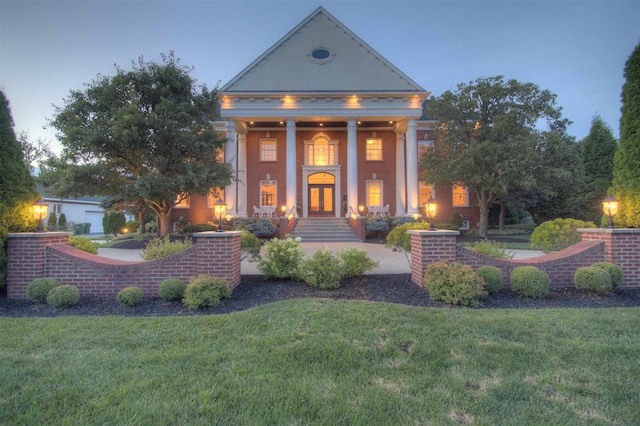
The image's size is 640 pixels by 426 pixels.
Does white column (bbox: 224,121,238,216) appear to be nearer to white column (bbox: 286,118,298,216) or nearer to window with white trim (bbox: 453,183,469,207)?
white column (bbox: 286,118,298,216)

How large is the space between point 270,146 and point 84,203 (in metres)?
21.6

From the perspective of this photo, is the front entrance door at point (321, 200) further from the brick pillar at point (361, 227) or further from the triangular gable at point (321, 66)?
the triangular gable at point (321, 66)

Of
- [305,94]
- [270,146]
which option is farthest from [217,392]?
[270,146]

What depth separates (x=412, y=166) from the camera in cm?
1728

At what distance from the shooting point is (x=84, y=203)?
96.1ft

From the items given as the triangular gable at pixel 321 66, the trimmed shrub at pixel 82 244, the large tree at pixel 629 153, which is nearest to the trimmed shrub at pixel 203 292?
the trimmed shrub at pixel 82 244

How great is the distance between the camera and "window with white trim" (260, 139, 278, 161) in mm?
19797

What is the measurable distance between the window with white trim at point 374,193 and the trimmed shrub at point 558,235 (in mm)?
11978

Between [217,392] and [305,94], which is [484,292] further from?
[305,94]

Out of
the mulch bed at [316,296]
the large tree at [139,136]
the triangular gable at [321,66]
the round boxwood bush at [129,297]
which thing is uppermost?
the triangular gable at [321,66]

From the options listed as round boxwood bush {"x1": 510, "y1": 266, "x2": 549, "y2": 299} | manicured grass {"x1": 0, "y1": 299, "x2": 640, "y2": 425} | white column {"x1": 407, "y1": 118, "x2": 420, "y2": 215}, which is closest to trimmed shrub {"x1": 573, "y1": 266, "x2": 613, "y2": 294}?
round boxwood bush {"x1": 510, "y1": 266, "x2": 549, "y2": 299}

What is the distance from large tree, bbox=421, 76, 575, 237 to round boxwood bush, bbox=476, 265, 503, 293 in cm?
1092

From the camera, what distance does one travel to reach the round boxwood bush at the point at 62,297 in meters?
4.20

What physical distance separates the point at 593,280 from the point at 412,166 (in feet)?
43.5
